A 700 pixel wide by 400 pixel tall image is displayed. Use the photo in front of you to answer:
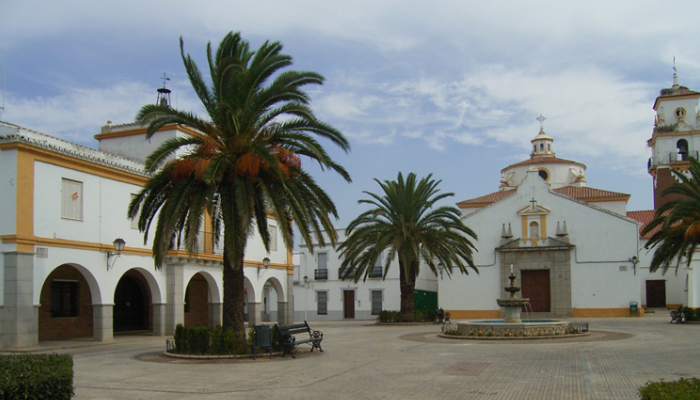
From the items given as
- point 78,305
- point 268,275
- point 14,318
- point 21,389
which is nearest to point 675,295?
point 268,275

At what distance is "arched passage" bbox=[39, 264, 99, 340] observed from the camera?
938 inches

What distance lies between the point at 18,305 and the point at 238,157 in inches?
321

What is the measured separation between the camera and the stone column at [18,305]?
759 inches

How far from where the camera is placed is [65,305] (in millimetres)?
25047

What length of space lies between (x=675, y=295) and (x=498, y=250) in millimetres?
15236

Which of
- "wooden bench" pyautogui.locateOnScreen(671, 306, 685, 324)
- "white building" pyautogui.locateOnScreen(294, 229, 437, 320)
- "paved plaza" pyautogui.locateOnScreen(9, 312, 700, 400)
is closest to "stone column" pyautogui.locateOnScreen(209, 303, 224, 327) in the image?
"paved plaza" pyautogui.locateOnScreen(9, 312, 700, 400)

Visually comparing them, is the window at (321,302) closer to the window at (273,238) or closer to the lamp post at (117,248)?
the window at (273,238)

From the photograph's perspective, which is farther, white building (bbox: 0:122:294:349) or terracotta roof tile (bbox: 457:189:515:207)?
terracotta roof tile (bbox: 457:189:515:207)

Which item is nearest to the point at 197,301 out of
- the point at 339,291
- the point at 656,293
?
the point at 339,291

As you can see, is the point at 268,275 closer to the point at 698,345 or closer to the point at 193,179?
the point at 193,179

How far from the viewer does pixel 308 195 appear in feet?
60.6

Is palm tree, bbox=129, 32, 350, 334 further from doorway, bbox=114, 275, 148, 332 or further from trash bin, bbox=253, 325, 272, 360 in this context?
doorway, bbox=114, 275, 148, 332

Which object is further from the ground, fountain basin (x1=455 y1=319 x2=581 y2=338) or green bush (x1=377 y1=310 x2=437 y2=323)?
fountain basin (x1=455 y1=319 x2=581 y2=338)

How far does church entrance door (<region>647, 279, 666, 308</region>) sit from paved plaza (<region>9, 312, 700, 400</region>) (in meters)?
30.7
